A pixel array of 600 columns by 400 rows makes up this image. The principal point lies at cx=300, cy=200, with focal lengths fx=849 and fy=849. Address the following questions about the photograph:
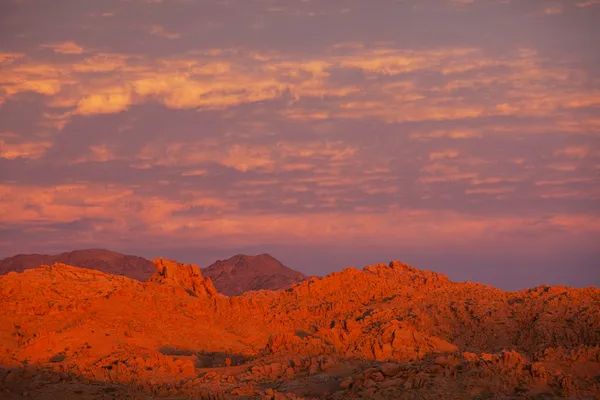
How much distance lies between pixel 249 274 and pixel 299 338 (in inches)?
1233

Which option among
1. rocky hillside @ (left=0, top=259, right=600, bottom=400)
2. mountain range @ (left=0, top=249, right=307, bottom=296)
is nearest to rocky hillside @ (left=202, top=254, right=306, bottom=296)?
mountain range @ (left=0, top=249, right=307, bottom=296)

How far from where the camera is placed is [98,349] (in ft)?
65.9

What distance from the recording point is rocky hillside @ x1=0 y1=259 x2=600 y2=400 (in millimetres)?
14125

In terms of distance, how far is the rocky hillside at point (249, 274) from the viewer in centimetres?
4758

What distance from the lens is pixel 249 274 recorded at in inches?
2010

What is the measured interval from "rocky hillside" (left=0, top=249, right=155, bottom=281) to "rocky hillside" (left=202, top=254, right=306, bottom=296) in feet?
13.7

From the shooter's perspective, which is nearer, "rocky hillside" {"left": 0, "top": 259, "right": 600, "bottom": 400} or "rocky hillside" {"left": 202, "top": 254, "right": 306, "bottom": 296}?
"rocky hillside" {"left": 0, "top": 259, "right": 600, "bottom": 400}

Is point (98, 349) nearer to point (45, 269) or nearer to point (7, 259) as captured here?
point (45, 269)

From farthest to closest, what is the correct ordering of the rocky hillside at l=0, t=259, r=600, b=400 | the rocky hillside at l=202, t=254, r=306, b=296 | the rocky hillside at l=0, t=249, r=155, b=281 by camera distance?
the rocky hillside at l=0, t=249, r=155, b=281
the rocky hillside at l=202, t=254, r=306, b=296
the rocky hillside at l=0, t=259, r=600, b=400

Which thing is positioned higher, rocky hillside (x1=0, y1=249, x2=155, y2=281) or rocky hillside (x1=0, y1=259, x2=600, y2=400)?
rocky hillside (x1=0, y1=249, x2=155, y2=281)

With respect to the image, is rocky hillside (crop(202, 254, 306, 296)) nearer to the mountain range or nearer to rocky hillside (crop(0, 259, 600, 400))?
the mountain range

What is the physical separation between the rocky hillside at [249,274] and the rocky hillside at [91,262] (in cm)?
417

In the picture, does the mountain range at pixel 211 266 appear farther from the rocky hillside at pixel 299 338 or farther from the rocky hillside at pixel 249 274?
the rocky hillside at pixel 299 338

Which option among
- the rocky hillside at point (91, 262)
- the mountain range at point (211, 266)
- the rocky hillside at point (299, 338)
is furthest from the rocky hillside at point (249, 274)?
the rocky hillside at point (299, 338)
